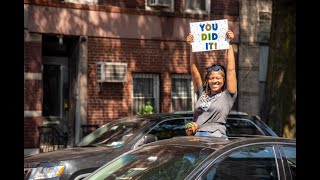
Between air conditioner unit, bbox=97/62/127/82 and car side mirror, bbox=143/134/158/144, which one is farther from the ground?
air conditioner unit, bbox=97/62/127/82

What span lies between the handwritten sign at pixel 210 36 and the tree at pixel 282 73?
184 inches

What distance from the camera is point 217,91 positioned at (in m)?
5.45

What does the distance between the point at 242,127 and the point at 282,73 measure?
10.4ft

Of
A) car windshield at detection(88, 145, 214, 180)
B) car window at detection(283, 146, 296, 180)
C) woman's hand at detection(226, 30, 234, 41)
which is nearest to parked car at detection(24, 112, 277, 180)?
woman's hand at detection(226, 30, 234, 41)

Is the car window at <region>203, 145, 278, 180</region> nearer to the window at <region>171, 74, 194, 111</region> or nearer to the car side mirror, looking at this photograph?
the car side mirror

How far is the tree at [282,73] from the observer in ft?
34.5

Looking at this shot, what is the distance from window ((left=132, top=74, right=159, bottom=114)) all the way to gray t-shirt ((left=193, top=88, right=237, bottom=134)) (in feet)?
31.8

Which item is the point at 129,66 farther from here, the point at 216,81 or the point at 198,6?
the point at 216,81

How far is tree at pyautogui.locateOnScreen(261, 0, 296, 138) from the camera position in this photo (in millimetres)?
10509

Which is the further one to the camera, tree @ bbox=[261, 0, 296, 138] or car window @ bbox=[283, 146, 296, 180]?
tree @ bbox=[261, 0, 296, 138]

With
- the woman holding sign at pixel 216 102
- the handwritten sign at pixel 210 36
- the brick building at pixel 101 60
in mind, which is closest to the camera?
the woman holding sign at pixel 216 102

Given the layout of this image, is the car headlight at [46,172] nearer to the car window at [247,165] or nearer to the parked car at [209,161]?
the parked car at [209,161]

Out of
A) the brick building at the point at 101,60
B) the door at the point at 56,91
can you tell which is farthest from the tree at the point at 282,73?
the door at the point at 56,91
